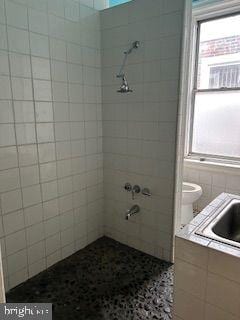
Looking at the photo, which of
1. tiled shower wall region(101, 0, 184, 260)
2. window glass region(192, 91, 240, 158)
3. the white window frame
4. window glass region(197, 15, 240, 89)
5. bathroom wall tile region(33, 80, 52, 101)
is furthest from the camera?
window glass region(192, 91, 240, 158)

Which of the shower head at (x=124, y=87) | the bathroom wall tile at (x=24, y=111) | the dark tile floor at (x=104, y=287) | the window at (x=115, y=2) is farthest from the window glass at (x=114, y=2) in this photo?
the dark tile floor at (x=104, y=287)

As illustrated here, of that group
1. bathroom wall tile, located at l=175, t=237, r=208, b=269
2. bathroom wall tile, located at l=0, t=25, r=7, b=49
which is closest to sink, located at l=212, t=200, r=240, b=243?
bathroom wall tile, located at l=175, t=237, r=208, b=269

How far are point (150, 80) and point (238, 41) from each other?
137 centimetres

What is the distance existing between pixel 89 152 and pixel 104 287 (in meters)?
1.15

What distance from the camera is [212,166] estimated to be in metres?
2.75

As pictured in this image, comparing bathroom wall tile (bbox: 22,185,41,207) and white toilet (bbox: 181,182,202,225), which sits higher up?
bathroom wall tile (bbox: 22,185,41,207)

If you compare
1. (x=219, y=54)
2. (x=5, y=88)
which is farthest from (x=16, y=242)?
(x=219, y=54)

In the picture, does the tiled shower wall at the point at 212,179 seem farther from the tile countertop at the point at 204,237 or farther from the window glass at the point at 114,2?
the window glass at the point at 114,2

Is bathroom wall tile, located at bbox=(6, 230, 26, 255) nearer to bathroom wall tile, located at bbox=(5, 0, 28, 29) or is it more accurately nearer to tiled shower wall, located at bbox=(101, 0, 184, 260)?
tiled shower wall, located at bbox=(101, 0, 184, 260)

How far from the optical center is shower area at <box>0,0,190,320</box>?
164 centimetres

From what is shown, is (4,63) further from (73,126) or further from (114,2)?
(114,2)

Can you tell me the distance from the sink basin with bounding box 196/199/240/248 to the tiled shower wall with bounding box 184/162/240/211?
3.85ft

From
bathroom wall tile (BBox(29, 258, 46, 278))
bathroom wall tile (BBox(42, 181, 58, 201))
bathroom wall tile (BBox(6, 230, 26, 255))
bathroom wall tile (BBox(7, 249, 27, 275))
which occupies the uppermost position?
bathroom wall tile (BBox(42, 181, 58, 201))

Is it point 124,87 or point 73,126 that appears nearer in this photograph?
point 124,87
